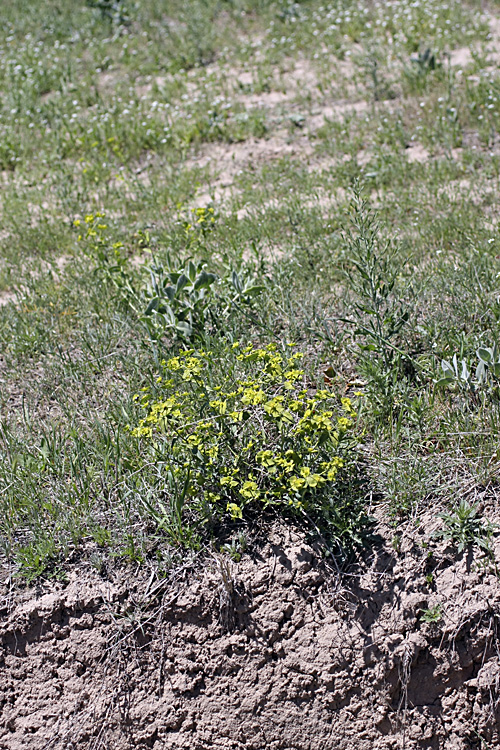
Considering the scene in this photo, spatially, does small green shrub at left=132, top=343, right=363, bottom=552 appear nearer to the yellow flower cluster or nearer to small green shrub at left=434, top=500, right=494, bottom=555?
the yellow flower cluster

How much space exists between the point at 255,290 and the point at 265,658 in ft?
7.46

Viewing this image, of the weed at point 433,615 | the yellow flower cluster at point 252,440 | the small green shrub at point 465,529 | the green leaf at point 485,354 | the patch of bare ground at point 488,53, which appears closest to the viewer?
the weed at point 433,615

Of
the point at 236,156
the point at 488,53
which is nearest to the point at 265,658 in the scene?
the point at 236,156

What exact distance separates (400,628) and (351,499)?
2.04ft

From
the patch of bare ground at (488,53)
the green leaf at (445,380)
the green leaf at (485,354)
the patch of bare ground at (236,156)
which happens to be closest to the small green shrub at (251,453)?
the green leaf at (445,380)

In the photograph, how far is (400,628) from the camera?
305 cm

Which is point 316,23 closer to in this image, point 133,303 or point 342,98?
point 342,98

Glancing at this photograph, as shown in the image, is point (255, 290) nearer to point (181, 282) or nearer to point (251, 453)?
point (181, 282)

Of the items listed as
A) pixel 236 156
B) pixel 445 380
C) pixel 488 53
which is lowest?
pixel 445 380

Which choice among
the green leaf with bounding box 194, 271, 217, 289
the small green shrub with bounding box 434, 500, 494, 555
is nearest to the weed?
the small green shrub with bounding box 434, 500, 494, 555

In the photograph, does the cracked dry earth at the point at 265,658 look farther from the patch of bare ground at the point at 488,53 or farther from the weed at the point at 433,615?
the patch of bare ground at the point at 488,53

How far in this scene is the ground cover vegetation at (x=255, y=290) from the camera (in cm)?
339

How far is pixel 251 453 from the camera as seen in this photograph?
355 cm

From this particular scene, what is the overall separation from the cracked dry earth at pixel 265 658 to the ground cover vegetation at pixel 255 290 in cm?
14
